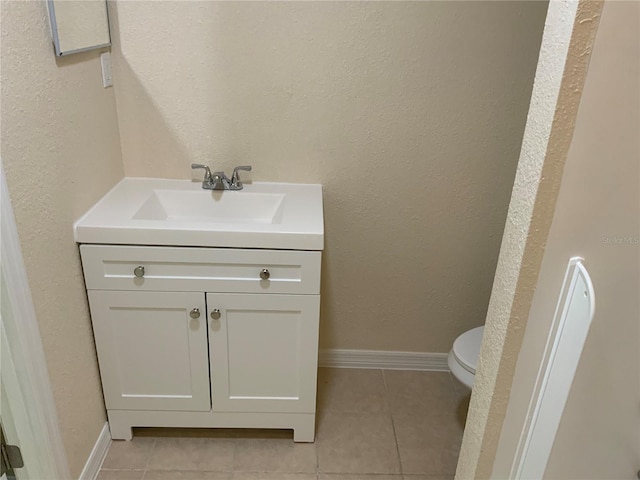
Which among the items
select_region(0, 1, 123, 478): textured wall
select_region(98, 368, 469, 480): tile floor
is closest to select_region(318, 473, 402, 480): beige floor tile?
select_region(98, 368, 469, 480): tile floor

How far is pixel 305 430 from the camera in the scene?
5.92 ft

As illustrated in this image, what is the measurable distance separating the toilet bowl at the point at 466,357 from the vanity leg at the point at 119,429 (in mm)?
1177

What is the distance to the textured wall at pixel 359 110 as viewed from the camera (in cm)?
169

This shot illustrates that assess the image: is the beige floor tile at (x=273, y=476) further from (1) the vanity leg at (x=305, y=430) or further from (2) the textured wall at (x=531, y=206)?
(2) the textured wall at (x=531, y=206)

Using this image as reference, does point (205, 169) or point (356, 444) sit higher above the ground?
point (205, 169)

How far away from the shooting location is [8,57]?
1.12 meters

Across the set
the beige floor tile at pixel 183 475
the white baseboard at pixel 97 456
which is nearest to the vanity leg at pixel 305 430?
the beige floor tile at pixel 183 475

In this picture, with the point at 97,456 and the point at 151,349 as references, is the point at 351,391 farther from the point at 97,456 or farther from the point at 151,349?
the point at 97,456

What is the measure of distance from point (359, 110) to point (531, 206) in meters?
0.99

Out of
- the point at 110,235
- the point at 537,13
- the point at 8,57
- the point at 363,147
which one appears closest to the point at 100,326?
the point at 110,235

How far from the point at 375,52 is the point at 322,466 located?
1.46 m

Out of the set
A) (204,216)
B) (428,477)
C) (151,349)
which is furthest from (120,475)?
(428,477)

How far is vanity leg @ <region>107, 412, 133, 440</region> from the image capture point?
1755mm

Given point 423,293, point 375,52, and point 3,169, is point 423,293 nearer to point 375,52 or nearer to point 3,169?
point 375,52
